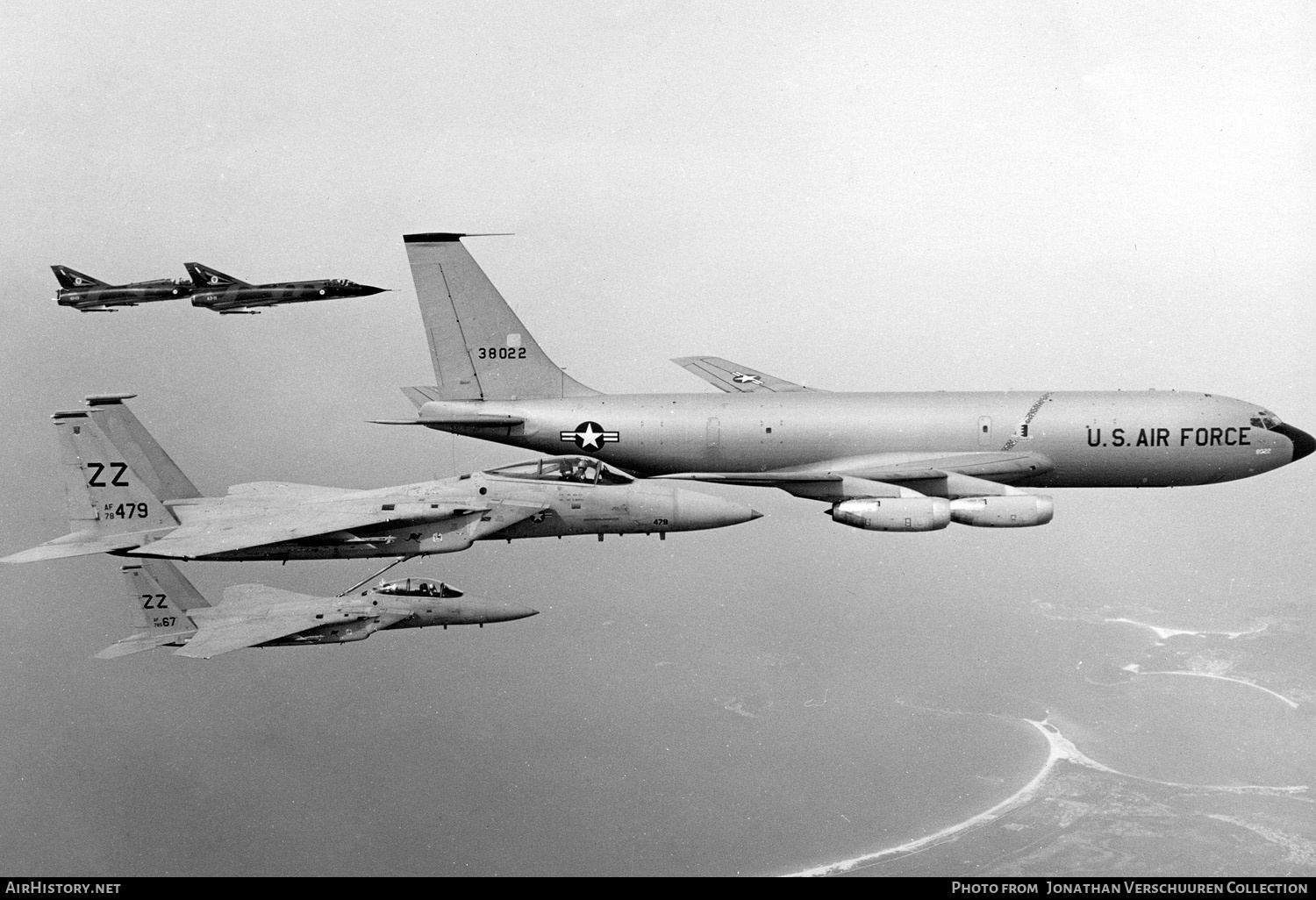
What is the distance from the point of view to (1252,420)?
104ft

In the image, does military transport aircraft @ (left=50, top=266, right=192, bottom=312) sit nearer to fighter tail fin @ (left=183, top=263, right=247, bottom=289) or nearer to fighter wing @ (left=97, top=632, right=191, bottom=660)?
fighter tail fin @ (left=183, top=263, right=247, bottom=289)

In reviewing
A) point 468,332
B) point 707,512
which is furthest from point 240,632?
point 707,512

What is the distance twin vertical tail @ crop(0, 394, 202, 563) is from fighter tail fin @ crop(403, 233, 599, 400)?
24.6ft

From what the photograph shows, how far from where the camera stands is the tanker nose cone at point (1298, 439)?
31812 millimetres

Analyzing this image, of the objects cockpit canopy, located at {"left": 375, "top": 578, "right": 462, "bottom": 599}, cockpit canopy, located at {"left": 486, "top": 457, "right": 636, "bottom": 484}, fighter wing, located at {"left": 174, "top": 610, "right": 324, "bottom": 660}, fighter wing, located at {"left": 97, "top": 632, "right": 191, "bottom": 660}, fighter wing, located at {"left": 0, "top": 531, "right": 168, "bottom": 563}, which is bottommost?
fighter wing, located at {"left": 97, "top": 632, "right": 191, "bottom": 660}

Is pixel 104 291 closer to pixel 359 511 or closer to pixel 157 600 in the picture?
pixel 157 600

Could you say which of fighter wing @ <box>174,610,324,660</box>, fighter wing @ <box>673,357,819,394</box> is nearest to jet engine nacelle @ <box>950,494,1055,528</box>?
fighter wing @ <box>673,357,819,394</box>

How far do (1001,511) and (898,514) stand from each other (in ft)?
8.20

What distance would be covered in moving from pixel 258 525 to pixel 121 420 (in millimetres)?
4502

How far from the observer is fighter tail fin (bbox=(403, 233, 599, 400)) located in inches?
1217

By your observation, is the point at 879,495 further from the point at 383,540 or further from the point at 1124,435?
the point at 383,540

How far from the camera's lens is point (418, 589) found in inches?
1083

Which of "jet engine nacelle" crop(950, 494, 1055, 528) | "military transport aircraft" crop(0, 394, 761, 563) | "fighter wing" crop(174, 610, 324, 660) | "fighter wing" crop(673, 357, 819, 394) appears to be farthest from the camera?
"fighter wing" crop(673, 357, 819, 394)

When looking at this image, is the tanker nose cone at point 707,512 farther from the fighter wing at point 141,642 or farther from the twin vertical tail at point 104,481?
the fighter wing at point 141,642
